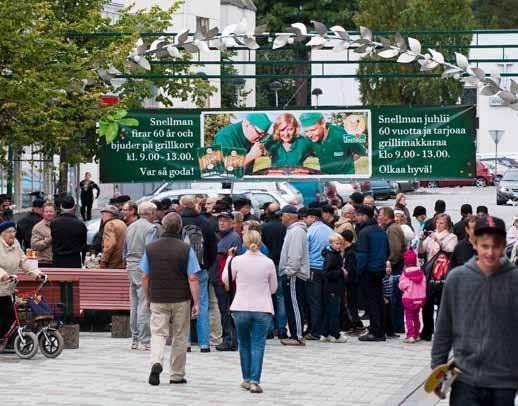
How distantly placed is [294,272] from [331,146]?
561 cm

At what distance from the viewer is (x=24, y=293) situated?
1723cm

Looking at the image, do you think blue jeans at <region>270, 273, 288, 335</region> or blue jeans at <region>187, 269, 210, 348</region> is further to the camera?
blue jeans at <region>270, 273, 288, 335</region>

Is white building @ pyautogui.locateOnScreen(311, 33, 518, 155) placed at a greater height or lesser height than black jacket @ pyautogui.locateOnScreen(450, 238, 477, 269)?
greater

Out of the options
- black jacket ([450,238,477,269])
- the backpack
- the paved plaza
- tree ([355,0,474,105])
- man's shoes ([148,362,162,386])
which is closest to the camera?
the paved plaza

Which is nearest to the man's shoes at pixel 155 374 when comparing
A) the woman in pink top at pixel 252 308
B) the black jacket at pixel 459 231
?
the woman in pink top at pixel 252 308

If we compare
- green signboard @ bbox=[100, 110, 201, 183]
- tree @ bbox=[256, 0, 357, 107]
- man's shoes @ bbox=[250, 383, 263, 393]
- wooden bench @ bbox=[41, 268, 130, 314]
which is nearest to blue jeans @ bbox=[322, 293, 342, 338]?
wooden bench @ bbox=[41, 268, 130, 314]

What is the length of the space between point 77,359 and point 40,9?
11774mm

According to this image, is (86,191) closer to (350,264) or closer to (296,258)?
(350,264)

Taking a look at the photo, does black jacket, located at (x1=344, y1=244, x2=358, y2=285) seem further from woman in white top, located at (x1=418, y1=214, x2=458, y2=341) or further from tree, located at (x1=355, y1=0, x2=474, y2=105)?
tree, located at (x1=355, y1=0, x2=474, y2=105)

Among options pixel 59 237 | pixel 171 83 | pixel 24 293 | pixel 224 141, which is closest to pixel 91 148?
pixel 171 83

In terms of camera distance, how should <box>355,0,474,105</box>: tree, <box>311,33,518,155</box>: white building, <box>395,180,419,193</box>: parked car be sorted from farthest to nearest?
1. <box>311,33,518,155</box>: white building
2. <box>395,180,419,193</box>: parked car
3. <box>355,0,474,105</box>: tree

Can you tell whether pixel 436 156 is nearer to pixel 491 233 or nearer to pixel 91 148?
pixel 91 148

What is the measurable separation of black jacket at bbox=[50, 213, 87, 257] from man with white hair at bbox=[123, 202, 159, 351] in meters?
1.64

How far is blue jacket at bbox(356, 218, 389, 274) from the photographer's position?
759 inches
